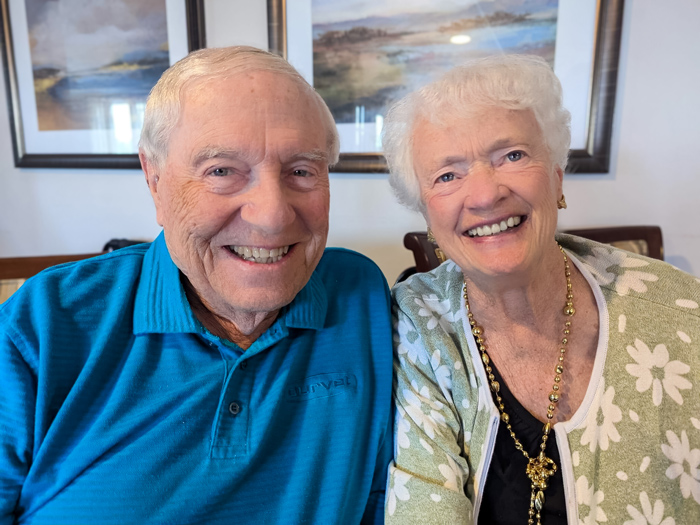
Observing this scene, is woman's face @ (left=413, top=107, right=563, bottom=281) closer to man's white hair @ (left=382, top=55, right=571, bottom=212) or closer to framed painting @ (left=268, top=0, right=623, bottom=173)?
man's white hair @ (left=382, top=55, right=571, bottom=212)

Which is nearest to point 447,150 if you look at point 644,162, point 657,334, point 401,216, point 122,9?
point 657,334

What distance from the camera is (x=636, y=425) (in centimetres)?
89

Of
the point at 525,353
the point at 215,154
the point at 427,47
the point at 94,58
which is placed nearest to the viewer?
the point at 215,154

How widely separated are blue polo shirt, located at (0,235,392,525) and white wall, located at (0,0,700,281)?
39.8 inches

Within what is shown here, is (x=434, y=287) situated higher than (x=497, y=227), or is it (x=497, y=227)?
(x=497, y=227)

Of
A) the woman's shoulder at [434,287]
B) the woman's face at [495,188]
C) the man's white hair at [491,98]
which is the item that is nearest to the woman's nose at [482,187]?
the woman's face at [495,188]

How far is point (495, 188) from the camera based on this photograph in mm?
891

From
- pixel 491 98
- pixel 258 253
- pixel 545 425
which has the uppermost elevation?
pixel 491 98

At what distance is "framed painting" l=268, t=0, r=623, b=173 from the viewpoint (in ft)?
5.84

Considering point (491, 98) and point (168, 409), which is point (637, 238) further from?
point (168, 409)

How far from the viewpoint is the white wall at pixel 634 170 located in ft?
5.85

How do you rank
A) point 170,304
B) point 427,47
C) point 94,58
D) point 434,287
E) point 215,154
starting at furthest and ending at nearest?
point 94,58
point 427,47
point 434,287
point 170,304
point 215,154

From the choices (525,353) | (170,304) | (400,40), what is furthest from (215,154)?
(400,40)

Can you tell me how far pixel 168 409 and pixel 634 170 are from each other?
1944mm
